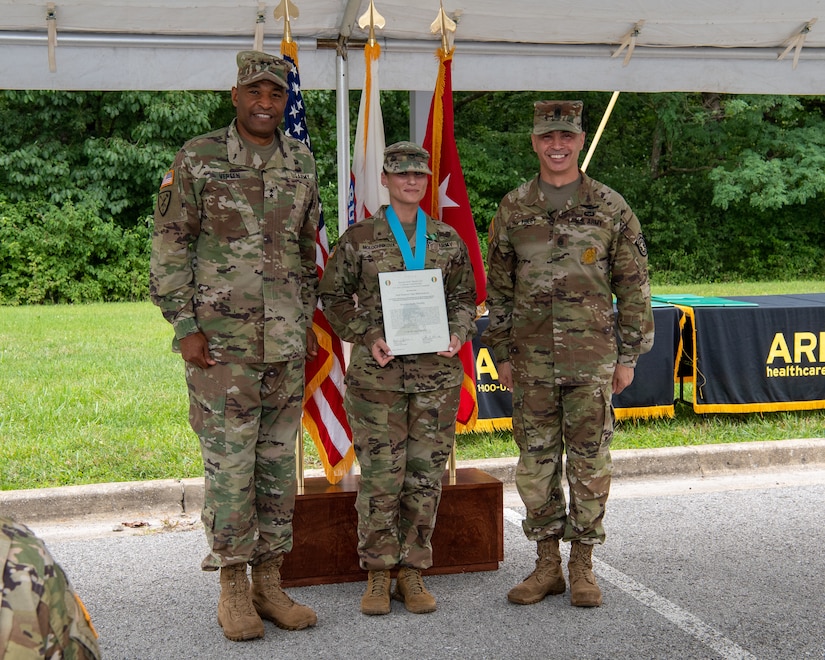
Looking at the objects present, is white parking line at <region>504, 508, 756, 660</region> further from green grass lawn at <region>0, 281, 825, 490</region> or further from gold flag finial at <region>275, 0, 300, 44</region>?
gold flag finial at <region>275, 0, 300, 44</region>

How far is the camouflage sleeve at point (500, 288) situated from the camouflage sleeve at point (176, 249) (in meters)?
1.21

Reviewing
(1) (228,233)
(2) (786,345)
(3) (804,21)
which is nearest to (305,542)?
(1) (228,233)

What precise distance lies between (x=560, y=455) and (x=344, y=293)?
1081 mm

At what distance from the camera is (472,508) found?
13.2 ft

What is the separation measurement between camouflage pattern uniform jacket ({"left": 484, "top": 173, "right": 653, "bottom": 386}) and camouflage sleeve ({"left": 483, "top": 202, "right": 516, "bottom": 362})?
22mm

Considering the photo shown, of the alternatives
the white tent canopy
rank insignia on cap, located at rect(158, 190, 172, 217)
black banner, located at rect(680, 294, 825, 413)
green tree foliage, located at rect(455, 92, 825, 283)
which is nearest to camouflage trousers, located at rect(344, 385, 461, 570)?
rank insignia on cap, located at rect(158, 190, 172, 217)

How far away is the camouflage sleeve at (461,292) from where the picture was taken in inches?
145

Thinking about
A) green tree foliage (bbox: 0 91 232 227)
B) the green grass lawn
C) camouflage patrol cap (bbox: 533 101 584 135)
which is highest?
green tree foliage (bbox: 0 91 232 227)

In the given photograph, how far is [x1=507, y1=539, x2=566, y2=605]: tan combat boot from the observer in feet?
12.0

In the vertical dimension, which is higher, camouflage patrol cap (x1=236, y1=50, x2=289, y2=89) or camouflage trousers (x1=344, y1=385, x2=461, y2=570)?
camouflage patrol cap (x1=236, y1=50, x2=289, y2=89)

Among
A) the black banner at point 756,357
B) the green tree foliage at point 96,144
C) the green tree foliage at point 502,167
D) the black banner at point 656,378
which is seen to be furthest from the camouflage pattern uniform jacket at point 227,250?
the green tree foliage at point 96,144

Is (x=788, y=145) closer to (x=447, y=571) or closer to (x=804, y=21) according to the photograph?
(x=804, y=21)

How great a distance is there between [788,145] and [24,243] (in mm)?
15197

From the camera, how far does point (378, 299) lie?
3609 mm
